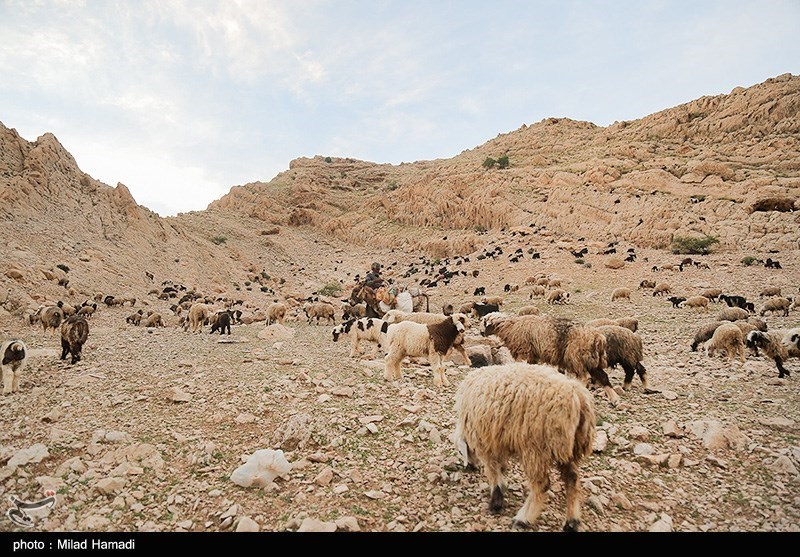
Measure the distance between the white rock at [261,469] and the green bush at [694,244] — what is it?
4246 centimetres

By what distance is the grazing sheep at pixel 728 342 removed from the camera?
10.6 m

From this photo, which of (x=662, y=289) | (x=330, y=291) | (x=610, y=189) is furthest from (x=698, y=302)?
(x=610, y=189)

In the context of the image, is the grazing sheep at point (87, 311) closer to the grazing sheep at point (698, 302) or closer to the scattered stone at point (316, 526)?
the scattered stone at point (316, 526)

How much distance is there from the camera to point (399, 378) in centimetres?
953

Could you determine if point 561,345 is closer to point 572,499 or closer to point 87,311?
point 572,499

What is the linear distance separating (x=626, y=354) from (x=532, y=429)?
5.97m

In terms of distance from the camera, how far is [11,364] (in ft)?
26.8

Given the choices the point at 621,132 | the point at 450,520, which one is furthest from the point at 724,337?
the point at 621,132

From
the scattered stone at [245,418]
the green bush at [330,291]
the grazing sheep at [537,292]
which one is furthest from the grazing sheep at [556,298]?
the green bush at [330,291]

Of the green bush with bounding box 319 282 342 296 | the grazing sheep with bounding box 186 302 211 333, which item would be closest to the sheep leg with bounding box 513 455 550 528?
the grazing sheep with bounding box 186 302 211 333

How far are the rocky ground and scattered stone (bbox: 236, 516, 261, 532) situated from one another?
0.03 metres

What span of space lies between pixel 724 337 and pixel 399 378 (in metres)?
9.08

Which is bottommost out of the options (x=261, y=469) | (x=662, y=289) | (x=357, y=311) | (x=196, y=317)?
(x=662, y=289)

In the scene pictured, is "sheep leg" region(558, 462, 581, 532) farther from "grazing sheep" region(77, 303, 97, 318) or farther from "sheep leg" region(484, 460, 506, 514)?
"grazing sheep" region(77, 303, 97, 318)
